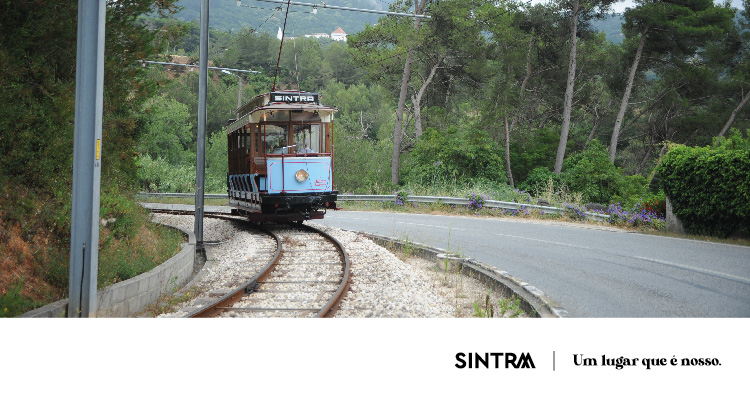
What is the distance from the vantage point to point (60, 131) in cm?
861

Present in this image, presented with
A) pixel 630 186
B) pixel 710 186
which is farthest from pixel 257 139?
pixel 630 186

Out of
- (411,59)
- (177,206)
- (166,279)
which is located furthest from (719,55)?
(166,279)

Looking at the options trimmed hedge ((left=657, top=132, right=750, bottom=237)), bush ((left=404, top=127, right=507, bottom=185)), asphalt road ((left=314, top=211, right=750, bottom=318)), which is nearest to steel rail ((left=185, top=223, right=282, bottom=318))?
asphalt road ((left=314, top=211, right=750, bottom=318))

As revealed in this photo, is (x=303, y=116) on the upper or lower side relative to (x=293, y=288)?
upper

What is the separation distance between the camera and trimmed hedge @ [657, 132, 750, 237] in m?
12.5

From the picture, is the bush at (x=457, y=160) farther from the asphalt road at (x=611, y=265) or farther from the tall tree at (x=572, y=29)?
the asphalt road at (x=611, y=265)

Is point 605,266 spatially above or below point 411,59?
below

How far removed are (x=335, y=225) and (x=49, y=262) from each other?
41.3 feet

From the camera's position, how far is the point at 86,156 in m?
6.27

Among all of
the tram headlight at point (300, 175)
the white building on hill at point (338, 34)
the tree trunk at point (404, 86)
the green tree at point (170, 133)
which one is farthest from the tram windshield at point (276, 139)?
the white building on hill at point (338, 34)

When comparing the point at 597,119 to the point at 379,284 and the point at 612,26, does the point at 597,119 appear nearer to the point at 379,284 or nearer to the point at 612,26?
the point at 612,26

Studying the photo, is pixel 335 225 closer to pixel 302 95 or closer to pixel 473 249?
pixel 302 95

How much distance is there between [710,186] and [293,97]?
10111 mm

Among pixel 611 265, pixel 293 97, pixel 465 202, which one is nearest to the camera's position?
pixel 611 265
